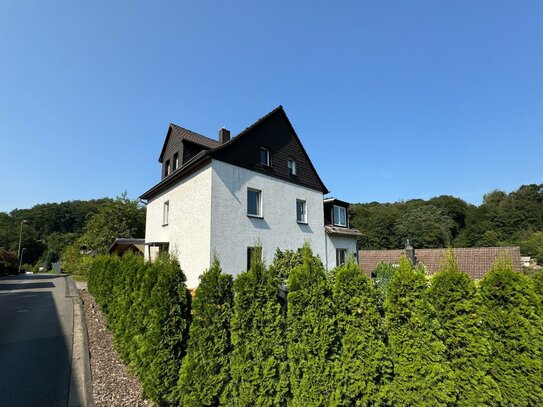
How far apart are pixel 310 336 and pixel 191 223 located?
→ 10.7m

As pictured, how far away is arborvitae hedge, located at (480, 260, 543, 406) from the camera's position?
3.62m

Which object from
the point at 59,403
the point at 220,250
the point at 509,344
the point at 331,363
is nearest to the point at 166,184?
the point at 220,250

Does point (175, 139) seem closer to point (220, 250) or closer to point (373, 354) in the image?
point (220, 250)

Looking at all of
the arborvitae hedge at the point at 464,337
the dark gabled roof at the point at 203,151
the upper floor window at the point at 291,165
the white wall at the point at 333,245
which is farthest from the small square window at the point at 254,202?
the arborvitae hedge at the point at 464,337

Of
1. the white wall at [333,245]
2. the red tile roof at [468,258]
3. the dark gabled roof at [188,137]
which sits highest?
the dark gabled roof at [188,137]

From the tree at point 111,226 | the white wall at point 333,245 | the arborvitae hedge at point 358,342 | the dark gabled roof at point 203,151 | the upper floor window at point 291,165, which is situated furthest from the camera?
the tree at point 111,226

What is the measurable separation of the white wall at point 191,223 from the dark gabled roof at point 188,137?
113 inches

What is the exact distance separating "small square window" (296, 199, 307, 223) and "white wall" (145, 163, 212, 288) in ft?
21.0

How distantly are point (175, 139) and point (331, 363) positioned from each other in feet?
51.4

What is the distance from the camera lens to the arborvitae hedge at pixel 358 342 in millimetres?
3924

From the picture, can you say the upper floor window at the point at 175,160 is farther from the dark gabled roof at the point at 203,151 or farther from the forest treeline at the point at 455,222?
the forest treeline at the point at 455,222

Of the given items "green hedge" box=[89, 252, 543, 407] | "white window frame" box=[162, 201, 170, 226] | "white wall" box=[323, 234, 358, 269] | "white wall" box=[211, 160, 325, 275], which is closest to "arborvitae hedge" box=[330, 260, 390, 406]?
"green hedge" box=[89, 252, 543, 407]

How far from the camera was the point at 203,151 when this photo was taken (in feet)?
42.4

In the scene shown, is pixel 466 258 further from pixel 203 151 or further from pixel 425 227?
pixel 425 227
